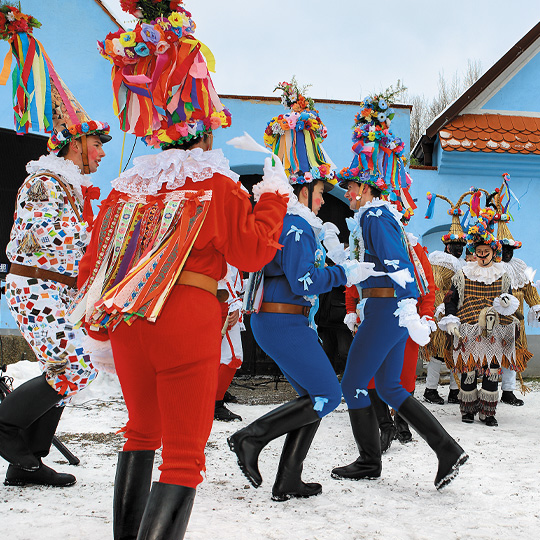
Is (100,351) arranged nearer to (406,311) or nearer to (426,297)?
(406,311)

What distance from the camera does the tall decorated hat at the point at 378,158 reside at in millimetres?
3625

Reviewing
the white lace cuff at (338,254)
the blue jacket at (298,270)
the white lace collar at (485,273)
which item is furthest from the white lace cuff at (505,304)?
the blue jacket at (298,270)

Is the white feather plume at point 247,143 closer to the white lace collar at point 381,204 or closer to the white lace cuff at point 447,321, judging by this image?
the white lace collar at point 381,204

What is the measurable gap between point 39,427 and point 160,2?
215cm

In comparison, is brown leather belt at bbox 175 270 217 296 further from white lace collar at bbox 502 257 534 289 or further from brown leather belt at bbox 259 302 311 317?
white lace collar at bbox 502 257 534 289

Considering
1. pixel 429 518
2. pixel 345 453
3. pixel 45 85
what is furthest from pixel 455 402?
pixel 45 85

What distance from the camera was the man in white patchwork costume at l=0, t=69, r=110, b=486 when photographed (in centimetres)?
287

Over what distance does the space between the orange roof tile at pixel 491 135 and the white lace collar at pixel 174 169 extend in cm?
599

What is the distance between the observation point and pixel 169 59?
1.98 metres

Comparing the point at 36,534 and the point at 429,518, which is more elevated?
the point at 429,518

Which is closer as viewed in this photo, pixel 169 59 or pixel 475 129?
pixel 169 59

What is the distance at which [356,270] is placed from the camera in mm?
3125

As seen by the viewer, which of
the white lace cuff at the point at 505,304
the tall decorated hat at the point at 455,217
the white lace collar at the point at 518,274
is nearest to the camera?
the white lace cuff at the point at 505,304

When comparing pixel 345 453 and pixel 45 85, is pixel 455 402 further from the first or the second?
pixel 45 85
